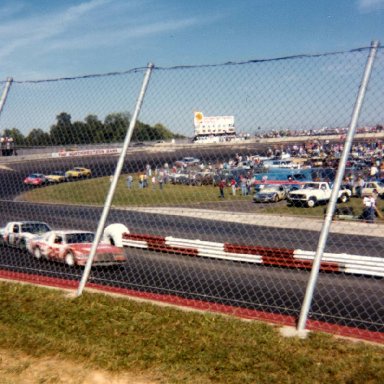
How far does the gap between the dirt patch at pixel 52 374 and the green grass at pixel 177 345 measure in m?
0.08

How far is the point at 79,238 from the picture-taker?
9047 millimetres

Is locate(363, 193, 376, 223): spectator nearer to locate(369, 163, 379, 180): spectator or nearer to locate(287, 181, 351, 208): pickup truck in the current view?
locate(287, 181, 351, 208): pickup truck

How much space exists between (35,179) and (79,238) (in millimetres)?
1413

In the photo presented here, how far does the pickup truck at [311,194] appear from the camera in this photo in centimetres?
533

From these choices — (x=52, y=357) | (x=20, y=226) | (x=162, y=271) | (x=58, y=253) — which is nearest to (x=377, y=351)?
(x=52, y=357)

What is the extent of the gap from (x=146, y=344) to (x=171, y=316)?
2.16ft

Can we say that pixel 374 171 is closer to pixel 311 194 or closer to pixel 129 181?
pixel 311 194

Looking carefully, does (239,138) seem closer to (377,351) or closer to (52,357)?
(377,351)

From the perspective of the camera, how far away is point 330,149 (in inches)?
181

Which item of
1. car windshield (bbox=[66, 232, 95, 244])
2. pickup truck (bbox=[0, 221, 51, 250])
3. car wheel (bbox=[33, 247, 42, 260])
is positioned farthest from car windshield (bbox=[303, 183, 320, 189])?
pickup truck (bbox=[0, 221, 51, 250])

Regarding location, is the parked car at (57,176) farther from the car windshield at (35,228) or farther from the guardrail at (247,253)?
the guardrail at (247,253)

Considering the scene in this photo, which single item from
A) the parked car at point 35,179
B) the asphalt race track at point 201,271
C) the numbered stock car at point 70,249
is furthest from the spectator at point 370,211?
the parked car at point 35,179

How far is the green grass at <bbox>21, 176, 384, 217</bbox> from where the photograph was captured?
579 cm

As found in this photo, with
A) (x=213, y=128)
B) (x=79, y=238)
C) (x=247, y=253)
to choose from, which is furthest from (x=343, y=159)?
(x=79, y=238)
